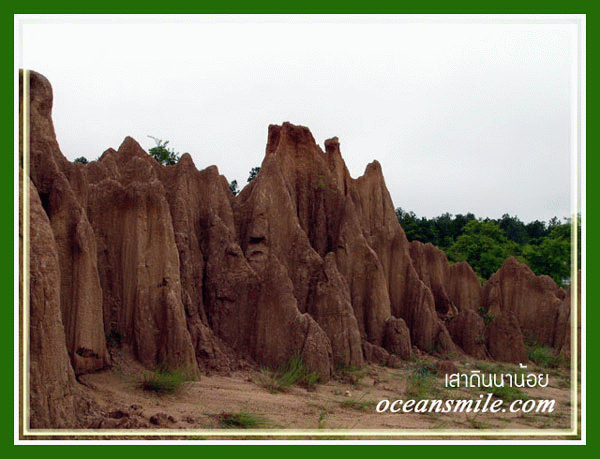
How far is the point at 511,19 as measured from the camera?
7.29m

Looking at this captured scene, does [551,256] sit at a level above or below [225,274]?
below

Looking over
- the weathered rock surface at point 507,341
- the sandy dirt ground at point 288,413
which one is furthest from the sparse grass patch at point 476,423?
the weathered rock surface at point 507,341

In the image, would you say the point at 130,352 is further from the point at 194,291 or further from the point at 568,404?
the point at 568,404

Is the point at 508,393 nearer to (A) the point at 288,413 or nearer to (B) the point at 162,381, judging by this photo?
(A) the point at 288,413

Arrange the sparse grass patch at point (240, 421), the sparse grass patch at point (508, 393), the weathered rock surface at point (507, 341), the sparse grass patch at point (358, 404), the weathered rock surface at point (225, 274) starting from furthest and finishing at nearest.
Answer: the weathered rock surface at point (507, 341) → the sparse grass patch at point (358, 404) → the weathered rock surface at point (225, 274) → the sparse grass patch at point (508, 393) → the sparse grass patch at point (240, 421)

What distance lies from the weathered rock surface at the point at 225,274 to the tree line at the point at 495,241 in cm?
587

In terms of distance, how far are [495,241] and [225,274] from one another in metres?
26.4

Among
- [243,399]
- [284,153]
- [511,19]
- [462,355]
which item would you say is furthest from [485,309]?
[511,19]

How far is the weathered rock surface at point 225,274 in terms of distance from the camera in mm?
9609

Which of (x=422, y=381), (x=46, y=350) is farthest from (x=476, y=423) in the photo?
(x=46, y=350)

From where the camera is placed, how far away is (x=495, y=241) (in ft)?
121

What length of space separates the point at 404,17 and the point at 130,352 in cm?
732

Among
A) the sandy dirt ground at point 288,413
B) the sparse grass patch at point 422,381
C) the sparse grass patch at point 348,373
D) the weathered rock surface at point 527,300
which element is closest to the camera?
the sandy dirt ground at point 288,413

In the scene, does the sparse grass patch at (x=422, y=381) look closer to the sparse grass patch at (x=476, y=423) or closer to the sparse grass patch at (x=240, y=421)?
the sparse grass patch at (x=476, y=423)
